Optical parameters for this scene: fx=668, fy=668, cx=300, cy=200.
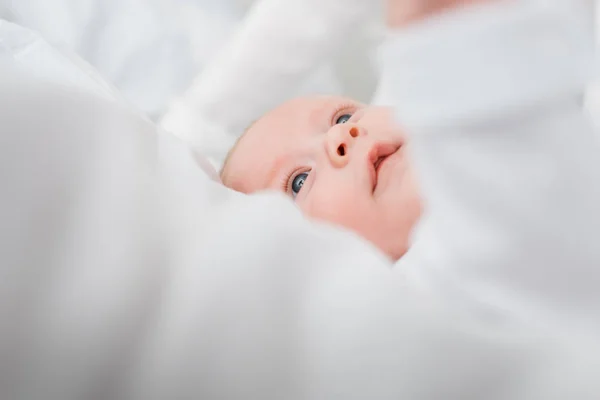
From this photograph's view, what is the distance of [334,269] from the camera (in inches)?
14.8

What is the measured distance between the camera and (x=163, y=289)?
367 millimetres

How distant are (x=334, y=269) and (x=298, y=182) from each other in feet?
0.94

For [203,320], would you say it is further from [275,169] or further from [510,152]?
[275,169]

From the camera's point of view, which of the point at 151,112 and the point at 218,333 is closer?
the point at 218,333

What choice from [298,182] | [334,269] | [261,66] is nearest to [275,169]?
[298,182]

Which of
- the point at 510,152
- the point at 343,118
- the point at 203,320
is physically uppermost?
the point at 343,118

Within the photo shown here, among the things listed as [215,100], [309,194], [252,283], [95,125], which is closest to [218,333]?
[252,283]

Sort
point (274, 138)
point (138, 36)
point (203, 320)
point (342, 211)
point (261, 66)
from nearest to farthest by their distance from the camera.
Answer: point (203, 320), point (342, 211), point (274, 138), point (261, 66), point (138, 36)

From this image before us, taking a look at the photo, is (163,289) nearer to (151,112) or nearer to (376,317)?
(376,317)

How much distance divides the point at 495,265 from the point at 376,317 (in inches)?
3.0

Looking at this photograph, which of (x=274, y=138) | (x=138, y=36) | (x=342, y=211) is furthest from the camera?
(x=138, y=36)

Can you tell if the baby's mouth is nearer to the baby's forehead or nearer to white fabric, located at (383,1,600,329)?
the baby's forehead

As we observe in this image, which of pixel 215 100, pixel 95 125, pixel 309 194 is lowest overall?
pixel 95 125

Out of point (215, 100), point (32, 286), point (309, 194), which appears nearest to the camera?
point (32, 286)
